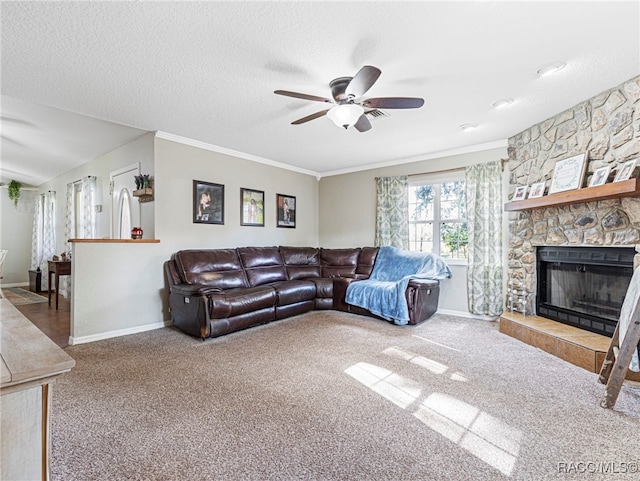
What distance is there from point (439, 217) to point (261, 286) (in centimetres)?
297

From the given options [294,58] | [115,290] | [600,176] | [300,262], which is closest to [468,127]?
[600,176]

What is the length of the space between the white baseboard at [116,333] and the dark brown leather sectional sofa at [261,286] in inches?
11.1

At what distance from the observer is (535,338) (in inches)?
130

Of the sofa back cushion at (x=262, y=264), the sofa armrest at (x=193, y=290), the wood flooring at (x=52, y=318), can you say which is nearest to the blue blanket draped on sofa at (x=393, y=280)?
the sofa back cushion at (x=262, y=264)

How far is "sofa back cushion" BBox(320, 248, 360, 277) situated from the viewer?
18.1 feet

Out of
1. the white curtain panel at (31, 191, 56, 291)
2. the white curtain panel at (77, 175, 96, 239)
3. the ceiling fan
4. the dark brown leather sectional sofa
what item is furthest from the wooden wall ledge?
the white curtain panel at (31, 191, 56, 291)

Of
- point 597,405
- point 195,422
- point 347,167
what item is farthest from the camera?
point 347,167

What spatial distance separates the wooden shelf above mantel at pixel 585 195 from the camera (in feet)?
8.18

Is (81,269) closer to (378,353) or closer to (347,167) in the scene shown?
(378,353)

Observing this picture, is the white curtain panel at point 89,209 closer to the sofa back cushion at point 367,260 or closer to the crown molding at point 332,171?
the crown molding at point 332,171

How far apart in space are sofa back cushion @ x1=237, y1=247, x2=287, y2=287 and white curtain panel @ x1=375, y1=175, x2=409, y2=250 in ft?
5.74

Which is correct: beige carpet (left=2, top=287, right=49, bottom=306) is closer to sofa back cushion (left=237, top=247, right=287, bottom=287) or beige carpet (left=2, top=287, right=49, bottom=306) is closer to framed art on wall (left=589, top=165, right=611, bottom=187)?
sofa back cushion (left=237, top=247, right=287, bottom=287)

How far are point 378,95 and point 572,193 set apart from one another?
2.09 metres

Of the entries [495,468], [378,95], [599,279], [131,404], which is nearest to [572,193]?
[599,279]
